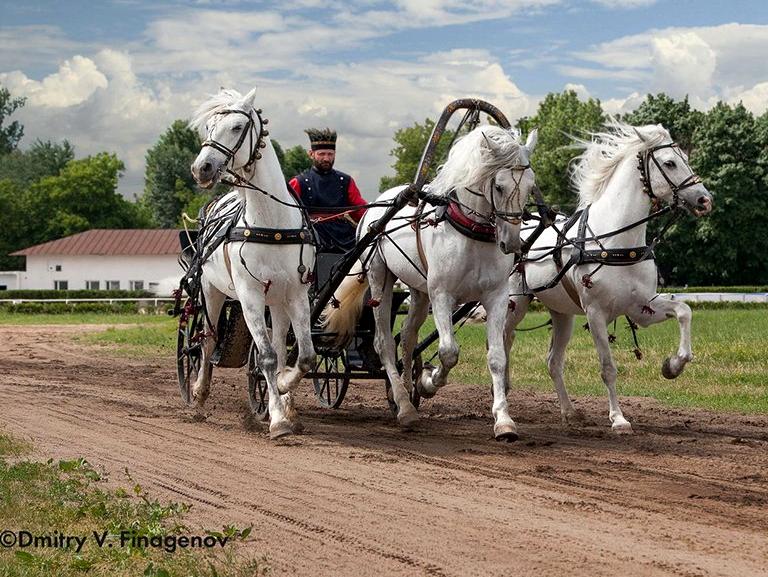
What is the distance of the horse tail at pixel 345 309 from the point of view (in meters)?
11.3

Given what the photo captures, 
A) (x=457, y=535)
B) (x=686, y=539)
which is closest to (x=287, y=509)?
(x=457, y=535)

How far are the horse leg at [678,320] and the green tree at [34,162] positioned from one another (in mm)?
93289

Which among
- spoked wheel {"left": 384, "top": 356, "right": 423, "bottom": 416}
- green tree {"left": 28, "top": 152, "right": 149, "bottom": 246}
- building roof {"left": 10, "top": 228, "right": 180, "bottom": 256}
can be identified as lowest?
spoked wheel {"left": 384, "top": 356, "right": 423, "bottom": 416}

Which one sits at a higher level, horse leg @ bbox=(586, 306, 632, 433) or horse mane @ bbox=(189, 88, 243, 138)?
horse mane @ bbox=(189, 88, 243, 138)

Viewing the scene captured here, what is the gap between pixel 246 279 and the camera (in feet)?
33.5

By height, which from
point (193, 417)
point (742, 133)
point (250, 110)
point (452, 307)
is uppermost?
point (742, 133)

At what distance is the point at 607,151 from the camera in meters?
10.9

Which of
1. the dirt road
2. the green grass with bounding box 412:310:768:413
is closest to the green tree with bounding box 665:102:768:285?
the green grass with bounding box 412:310:768:413

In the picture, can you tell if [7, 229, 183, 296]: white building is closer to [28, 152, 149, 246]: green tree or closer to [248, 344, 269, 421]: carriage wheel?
[28, 152, 149, 246]: green tree

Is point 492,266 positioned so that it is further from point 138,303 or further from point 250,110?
point 138,303

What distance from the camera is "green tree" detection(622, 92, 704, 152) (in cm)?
5844

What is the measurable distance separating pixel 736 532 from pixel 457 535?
1.46 m

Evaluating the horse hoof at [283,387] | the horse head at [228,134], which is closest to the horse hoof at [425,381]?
the horse hoof at [283,387]

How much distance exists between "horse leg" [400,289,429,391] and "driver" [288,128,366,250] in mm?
977
